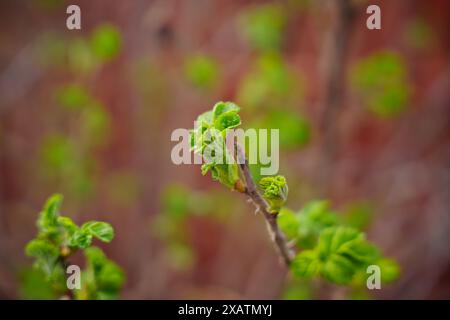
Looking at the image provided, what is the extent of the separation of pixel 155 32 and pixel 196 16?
370 millimetres

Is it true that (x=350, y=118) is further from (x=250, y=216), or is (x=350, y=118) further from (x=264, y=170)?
(x=264, y=170)

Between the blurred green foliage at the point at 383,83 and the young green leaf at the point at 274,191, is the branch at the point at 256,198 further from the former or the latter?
the blurred green foliage at the point at 383,83

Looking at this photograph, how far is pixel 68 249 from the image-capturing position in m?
0.69

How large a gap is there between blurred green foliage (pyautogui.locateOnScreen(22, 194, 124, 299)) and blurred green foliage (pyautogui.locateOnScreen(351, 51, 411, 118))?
2.86 ft

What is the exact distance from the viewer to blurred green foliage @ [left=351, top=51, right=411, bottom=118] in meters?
1.28

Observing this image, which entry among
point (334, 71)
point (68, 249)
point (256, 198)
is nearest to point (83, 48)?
point (334, 71)

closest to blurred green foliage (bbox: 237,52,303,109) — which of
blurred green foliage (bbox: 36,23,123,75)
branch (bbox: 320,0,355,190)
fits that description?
branch (bbox: 320,0,355,190)

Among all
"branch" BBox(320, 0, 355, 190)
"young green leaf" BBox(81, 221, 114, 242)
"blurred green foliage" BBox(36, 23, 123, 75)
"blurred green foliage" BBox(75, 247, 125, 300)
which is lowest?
"blurred green foliage" BBox(75, 247, 125, 300)

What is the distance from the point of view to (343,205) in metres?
1.78

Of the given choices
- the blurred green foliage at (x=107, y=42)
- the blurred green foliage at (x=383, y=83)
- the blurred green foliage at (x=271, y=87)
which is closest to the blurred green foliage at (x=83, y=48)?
the blurred green foliage at (x=107, y=42)

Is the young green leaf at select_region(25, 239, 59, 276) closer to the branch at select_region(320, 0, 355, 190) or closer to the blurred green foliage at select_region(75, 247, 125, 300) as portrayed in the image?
the blurred green foliage at select_region(75, 247, 125, 300)

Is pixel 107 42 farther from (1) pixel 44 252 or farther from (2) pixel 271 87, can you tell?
(1) pixel 44 252

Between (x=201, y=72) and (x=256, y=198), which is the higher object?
(x=201, y=72)

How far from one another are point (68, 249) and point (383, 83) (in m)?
0.97
